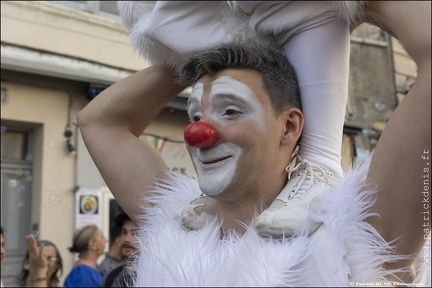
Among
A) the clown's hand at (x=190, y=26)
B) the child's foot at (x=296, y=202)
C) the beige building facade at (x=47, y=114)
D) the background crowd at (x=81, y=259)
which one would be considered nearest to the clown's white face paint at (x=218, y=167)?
the child's foot at (x=296, y=202)

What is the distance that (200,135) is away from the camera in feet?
4.11

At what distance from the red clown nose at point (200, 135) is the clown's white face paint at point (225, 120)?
0.03 metres

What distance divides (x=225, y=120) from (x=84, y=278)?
8.38ft

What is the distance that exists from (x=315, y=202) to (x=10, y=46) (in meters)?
4.97

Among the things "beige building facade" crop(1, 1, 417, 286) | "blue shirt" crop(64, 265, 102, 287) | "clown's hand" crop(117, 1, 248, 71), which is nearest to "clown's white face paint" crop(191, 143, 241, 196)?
"clown's hand" crop(117, 1, 248, 71)

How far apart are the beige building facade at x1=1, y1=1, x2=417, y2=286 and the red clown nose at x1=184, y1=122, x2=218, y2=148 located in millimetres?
4495

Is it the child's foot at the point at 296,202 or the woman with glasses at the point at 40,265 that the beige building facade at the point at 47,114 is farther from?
the child's foot at the point at 296,202

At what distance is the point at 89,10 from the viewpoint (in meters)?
6.36

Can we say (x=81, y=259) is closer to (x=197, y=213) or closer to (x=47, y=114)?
(x=47, y=114)

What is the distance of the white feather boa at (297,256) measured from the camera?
114 cm

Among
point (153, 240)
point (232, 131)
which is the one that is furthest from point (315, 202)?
point (153, 240)

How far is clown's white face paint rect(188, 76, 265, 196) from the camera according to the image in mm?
1271

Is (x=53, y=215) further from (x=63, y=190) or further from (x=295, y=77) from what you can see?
(x=295, y=77)

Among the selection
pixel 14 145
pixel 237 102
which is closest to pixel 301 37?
pixel 237 102
